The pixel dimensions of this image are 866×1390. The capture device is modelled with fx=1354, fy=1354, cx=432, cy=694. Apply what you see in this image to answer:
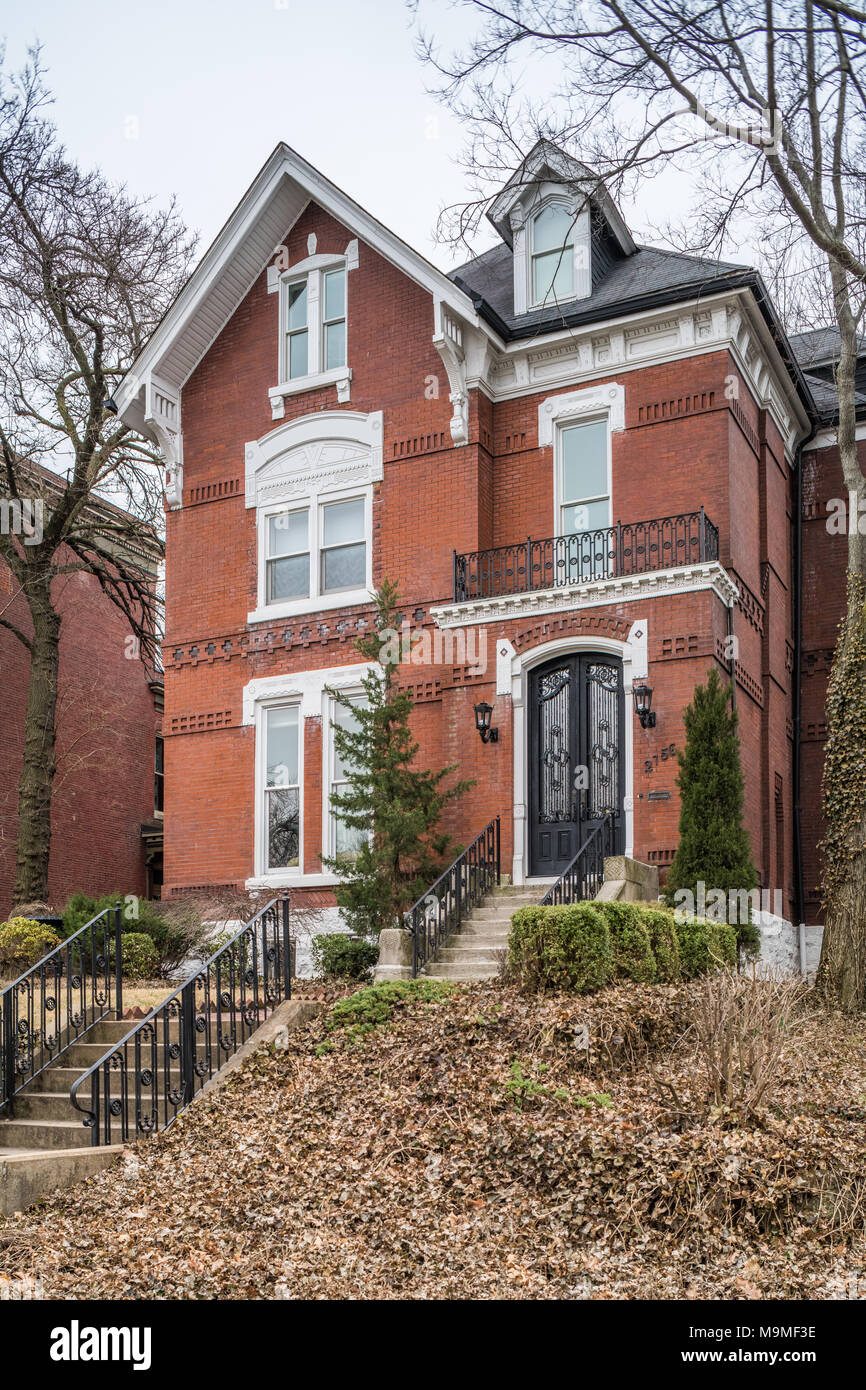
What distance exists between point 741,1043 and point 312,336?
14.0 metres

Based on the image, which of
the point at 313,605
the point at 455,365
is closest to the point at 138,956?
the point at 313,605

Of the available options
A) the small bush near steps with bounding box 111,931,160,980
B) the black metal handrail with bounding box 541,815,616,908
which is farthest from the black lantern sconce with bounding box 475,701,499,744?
the small bush near steps with bounding box 111,931,160,980

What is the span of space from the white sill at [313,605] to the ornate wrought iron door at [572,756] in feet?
10.4

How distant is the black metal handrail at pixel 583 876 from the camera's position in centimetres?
1371

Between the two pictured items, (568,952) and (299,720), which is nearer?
(568,952)

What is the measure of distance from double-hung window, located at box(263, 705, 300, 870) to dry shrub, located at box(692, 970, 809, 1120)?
10295 mm

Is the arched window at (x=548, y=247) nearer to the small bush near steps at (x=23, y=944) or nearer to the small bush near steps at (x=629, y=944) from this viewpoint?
the small bush near steps at (x=629, y=944)

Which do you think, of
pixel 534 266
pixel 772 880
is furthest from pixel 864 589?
pixel 534 266

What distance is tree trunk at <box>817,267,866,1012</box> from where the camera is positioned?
14477 millimetres

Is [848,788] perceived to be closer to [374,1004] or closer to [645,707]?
[645,707]

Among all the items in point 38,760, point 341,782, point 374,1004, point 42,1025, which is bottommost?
point 42,1025

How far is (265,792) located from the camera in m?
19.5

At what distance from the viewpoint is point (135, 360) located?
2067 centimetres

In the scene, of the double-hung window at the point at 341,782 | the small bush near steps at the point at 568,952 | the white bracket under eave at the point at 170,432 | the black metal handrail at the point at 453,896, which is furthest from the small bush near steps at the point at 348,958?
the white bracket under eave at the point at 170,432
